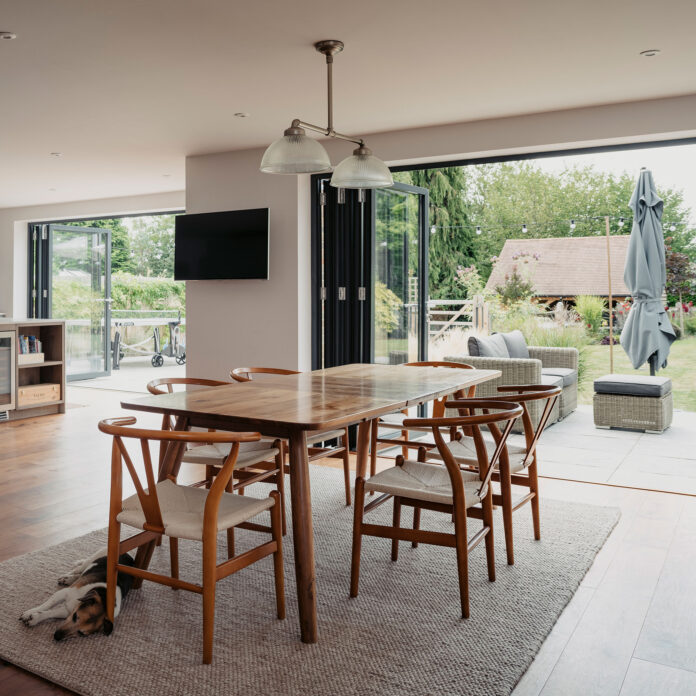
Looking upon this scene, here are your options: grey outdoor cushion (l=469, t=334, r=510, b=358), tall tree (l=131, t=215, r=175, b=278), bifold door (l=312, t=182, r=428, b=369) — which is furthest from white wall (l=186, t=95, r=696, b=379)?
tall tree (l=131, t=215, r=175, b=278)

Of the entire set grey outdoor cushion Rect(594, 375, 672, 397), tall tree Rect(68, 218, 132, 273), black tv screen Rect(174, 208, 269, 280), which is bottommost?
grey outdoor cushion Rect(594, 375, 672, 397)

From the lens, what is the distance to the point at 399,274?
5746 millimetres

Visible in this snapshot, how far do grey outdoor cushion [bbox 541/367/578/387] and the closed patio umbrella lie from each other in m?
0.60

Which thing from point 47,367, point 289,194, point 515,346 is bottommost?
point 47,367

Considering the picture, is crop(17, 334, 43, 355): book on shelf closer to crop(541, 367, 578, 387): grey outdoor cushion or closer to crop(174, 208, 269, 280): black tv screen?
crop(174, 208, 269, 280): black tv screen

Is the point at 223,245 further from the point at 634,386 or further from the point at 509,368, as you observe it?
the point at 634,386

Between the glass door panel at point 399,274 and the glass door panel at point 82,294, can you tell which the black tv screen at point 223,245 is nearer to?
the glass door panel at point 399,274

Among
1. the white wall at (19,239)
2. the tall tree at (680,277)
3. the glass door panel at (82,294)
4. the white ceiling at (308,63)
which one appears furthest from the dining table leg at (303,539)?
the tall tree at (680,277)

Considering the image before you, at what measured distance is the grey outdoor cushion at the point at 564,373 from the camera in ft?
21.4

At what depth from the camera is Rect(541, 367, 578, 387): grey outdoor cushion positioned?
6.53 meters

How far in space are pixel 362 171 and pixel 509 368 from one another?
9.87 feet

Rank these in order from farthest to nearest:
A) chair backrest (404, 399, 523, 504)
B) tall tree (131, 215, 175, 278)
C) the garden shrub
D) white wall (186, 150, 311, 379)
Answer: tall tree (131, 215, 175, 278) < the garden shrub < white wall (186, 150, 311, 379) < chair backrest (404, 399, 523, 504)

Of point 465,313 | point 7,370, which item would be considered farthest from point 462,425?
point 465,313

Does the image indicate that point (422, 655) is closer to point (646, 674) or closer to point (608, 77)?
point (646, 674)
